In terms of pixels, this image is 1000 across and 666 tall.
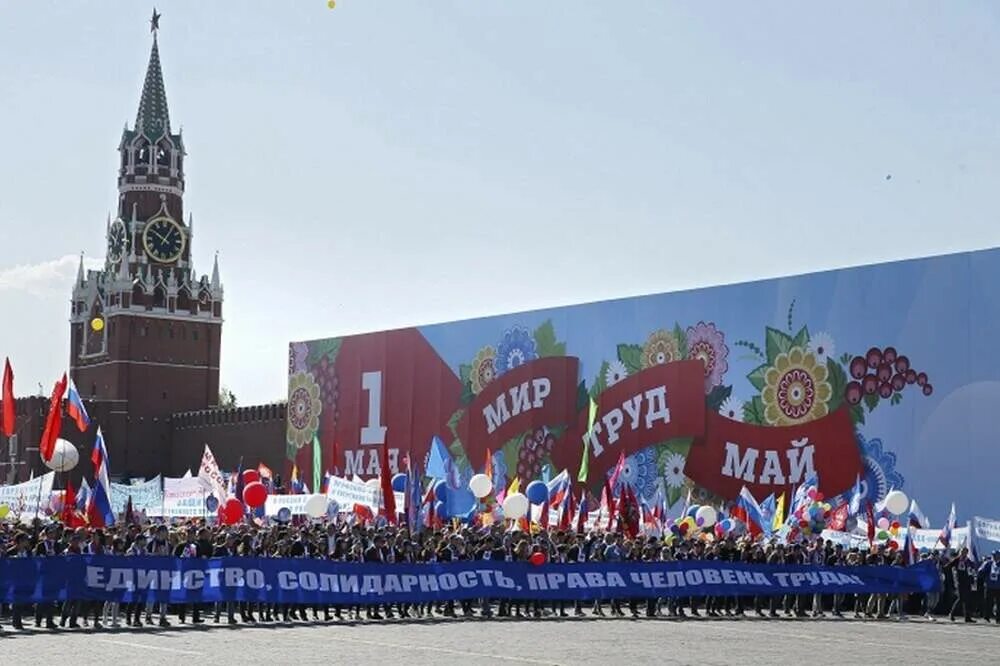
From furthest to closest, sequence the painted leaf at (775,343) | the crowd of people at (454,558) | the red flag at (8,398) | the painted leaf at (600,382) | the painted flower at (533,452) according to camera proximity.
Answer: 1. the painted flower at (533,452)
2. the painted leaf at (600,382)
3. the painted leaf at (775,343)
4. the red flag at (8,398)
5. the crowd of people at (454,558)

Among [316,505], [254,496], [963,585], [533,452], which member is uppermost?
[533,452]

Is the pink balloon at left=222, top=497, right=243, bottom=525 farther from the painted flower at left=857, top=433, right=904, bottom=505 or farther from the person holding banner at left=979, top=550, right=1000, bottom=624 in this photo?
the painted flower at left=857, top=433, right=904, bottom=505

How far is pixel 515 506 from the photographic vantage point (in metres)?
42.3

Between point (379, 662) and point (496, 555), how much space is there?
36.5ft

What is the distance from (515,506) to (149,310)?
82573mm

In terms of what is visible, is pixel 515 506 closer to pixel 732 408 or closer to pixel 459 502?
pixel 459 502

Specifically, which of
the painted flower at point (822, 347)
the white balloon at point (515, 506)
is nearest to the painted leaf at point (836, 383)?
the painted flower at point (822, 347)

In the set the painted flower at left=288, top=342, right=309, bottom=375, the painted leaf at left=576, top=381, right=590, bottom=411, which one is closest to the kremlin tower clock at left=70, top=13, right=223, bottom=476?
the painted flower at left=288, top=342, right=309, bottom=375

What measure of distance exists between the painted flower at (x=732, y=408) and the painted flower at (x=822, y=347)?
3.67 m

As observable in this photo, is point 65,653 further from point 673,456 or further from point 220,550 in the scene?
point 673,456

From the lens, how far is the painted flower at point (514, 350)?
6844cm

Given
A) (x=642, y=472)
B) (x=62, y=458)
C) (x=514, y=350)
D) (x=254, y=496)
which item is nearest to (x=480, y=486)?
(x=254, y=496)

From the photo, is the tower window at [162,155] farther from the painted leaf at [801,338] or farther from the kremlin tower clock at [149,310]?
the painted leaf at [801,338]

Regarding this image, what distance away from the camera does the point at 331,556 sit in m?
32.3
